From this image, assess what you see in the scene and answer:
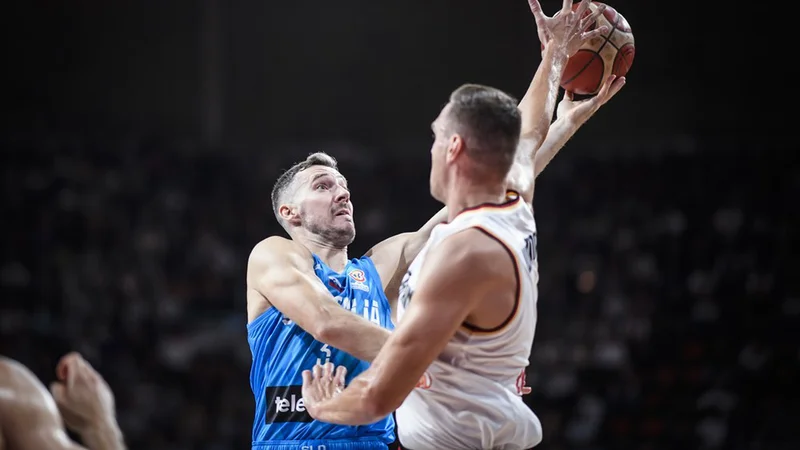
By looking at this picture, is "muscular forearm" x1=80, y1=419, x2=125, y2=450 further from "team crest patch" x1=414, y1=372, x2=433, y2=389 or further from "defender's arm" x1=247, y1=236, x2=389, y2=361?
"team crest patch" x1=414, y1=372, x2=433, y2=389

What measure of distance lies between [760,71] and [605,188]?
269 cm

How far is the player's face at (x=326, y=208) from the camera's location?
4711mm

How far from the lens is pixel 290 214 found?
190 inches

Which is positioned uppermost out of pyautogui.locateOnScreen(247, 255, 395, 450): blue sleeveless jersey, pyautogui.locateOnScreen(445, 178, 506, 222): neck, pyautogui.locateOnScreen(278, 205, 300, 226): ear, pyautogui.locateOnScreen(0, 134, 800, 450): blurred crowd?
pyautogui.locateOnScreen(445, 178, 506, 222): neck

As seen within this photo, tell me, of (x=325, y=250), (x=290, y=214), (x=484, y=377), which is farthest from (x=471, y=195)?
(x=290, y=214)

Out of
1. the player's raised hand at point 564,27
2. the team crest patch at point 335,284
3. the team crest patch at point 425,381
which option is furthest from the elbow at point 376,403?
the player's raised hand at point 564,27

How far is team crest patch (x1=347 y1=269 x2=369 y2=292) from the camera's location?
4.64 meters

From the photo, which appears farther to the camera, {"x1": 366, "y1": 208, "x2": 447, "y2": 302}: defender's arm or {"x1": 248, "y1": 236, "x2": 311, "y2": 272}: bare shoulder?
{"x1": 366, "y1": 208, "x2": 447, "y2": 302}: defender's arm

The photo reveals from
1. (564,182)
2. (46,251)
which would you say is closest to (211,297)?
(46,251)

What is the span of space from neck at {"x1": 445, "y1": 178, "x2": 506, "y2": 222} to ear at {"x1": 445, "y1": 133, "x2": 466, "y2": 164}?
11 cm

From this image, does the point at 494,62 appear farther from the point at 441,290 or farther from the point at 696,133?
the point at 441,290

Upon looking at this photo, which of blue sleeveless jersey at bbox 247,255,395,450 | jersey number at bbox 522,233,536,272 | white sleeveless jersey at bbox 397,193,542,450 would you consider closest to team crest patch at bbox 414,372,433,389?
white sleeveless jersey at bbox 397,193,542,450

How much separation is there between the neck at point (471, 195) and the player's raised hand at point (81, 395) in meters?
1.49

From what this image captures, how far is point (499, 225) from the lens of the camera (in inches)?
131
